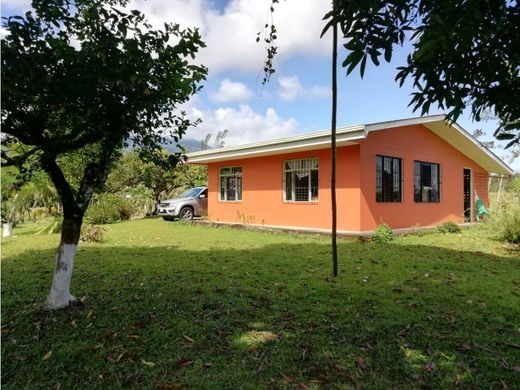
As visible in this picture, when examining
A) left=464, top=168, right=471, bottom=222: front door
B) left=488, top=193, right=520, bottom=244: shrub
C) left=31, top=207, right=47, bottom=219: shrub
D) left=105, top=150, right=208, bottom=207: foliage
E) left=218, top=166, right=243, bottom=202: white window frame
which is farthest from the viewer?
left=105, top=150, right=208, bottom=207: foliage

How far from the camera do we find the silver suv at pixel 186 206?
1698 centimetres

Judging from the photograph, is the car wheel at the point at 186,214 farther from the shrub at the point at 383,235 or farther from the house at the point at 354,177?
the shrub at the point at 383,235

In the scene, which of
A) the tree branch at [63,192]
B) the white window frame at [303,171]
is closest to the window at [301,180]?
the white window frame at [303,171]

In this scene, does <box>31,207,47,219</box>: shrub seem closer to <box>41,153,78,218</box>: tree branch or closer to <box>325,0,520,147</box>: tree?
<box>41,153,78,218</box>: tree branch

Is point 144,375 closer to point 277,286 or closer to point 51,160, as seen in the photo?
point 51,160

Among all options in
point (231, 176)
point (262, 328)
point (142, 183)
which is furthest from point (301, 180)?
point (142, 183)

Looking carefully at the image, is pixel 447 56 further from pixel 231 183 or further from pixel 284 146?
pixel 231 183

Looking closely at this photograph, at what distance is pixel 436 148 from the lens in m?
14.6

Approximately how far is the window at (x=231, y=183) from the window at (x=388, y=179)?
5.40 metres

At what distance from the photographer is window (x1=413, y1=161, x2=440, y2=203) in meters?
13.6

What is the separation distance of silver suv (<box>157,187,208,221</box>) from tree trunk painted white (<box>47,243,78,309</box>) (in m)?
12.8

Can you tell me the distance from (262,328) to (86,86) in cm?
262

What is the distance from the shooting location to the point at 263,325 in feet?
12.5

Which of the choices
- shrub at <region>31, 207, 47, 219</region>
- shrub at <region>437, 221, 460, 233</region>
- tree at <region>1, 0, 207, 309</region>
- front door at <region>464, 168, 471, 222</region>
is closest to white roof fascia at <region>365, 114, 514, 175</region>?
front door at <region>464, 168, 471, 222</region>
